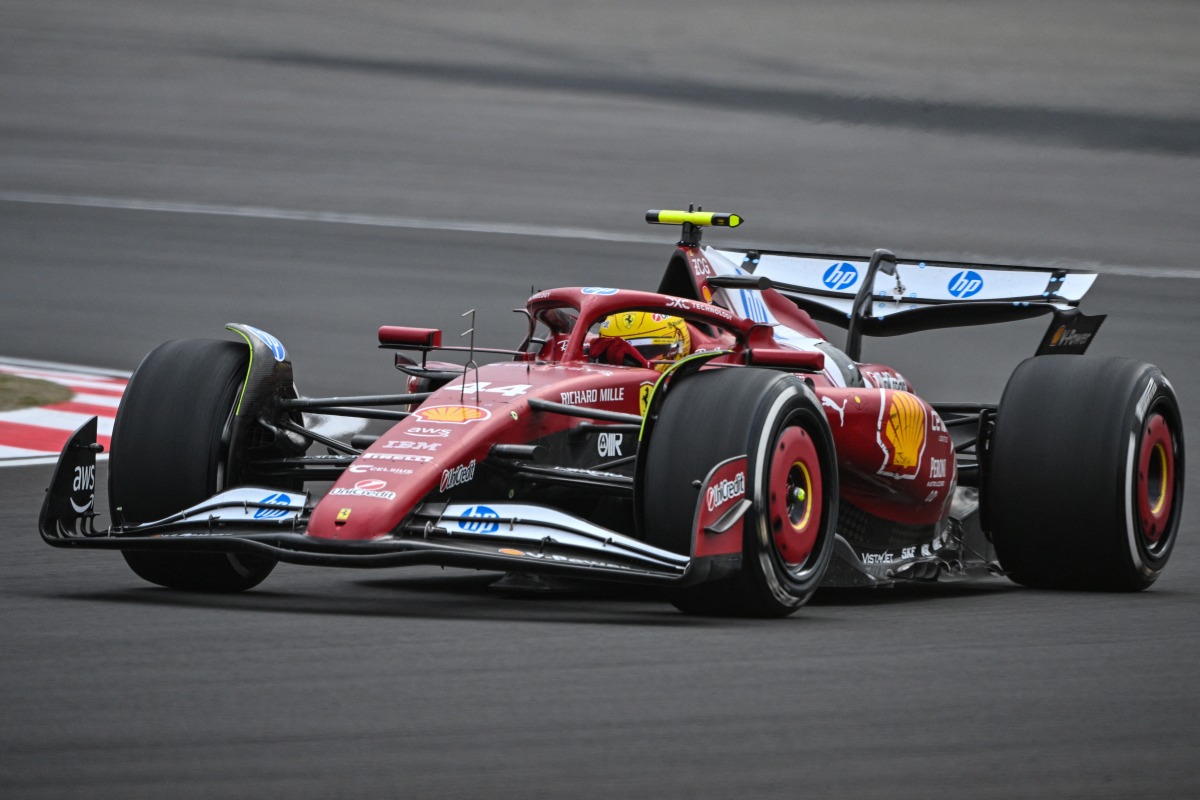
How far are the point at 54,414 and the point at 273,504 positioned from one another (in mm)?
5304

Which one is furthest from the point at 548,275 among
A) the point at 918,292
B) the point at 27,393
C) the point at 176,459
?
the point at 176,459

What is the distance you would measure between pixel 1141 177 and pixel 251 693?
73.9 ft

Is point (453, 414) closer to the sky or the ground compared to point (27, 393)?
closer to the sky

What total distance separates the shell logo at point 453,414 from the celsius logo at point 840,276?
10.9 feet

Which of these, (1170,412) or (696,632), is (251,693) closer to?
(696,632)

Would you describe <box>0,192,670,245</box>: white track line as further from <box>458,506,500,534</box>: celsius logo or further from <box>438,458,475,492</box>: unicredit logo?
<box>458,506,500,534</box>: celsius logo

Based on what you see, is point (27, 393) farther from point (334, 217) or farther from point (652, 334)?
point (334, 217)

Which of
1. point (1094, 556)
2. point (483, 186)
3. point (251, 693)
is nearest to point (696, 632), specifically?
point (251, 693)

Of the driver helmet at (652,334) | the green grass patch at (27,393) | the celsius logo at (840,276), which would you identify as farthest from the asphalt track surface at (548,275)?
the celsius logo at (840,276)

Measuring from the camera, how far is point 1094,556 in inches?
293

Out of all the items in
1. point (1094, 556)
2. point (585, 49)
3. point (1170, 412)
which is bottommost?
point (1094, 556)

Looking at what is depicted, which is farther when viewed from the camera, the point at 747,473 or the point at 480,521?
the point at 747,473

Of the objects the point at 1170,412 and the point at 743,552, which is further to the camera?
the point at 1170,412

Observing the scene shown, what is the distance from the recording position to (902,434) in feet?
24.0
